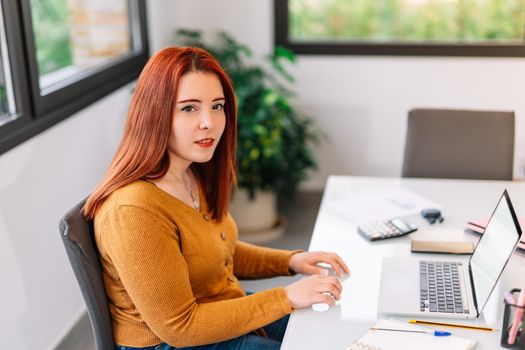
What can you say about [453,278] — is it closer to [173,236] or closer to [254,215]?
[173,236]

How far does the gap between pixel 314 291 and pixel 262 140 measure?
1.93m

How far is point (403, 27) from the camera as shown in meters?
3.93

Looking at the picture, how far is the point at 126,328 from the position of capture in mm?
1539

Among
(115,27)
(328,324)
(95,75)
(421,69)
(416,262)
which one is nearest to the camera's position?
(328,324)

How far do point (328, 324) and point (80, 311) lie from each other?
5.19 feet

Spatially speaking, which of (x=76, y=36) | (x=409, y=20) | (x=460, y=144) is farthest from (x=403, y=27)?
(x=76, y=36)

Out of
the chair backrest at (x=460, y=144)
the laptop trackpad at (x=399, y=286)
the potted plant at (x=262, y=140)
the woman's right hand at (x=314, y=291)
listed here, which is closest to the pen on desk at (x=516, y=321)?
the laptop trackpad at (x=399, y=286)

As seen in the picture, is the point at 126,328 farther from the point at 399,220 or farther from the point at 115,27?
the point at 115,27

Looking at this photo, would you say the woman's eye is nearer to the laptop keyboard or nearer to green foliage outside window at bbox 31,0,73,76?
the laptop keyboard

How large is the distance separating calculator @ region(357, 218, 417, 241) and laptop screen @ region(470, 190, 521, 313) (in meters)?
0.27

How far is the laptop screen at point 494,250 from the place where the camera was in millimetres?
1407

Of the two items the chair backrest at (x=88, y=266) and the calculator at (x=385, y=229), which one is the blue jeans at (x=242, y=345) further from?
the calculator at (x=385, y=229)

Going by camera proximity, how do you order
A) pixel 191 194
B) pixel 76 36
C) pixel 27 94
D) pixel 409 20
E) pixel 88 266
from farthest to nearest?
pixel 409 20 < pixel 76 36 < pixel 27 94 < pixel 191 194 < pixel 88 266

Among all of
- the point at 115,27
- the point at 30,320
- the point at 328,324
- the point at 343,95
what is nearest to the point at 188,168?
the point at 328,324
